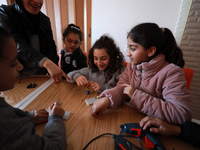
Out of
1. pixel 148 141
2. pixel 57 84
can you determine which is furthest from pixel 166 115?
pixel 57 84

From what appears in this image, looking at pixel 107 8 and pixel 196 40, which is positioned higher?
pixel 107 8

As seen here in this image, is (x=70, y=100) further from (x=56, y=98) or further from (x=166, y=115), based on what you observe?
(x=166, y=115)

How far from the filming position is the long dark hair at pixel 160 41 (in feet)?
Result: 2.47

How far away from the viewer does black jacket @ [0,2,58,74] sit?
91 cm

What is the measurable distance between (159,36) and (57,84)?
0.89 m

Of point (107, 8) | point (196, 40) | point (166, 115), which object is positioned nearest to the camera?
point (166, 115)

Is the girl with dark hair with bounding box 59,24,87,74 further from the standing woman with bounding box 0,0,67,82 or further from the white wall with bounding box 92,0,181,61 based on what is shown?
the white wall with bounding box 92,0,181,61

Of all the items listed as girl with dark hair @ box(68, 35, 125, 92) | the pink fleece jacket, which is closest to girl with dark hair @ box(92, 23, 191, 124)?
the pink fleece jacket

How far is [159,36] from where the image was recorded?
0.76 meters

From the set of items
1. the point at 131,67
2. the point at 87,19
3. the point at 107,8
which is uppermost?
the point at 107,8

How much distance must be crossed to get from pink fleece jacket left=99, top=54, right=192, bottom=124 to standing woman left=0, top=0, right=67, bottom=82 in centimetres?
59

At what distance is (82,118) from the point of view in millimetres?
587

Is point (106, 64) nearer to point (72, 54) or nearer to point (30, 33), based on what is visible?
point (72, 54)

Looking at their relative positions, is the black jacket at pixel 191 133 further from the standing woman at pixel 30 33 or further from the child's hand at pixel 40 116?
the standing woman at pixel 30 33
